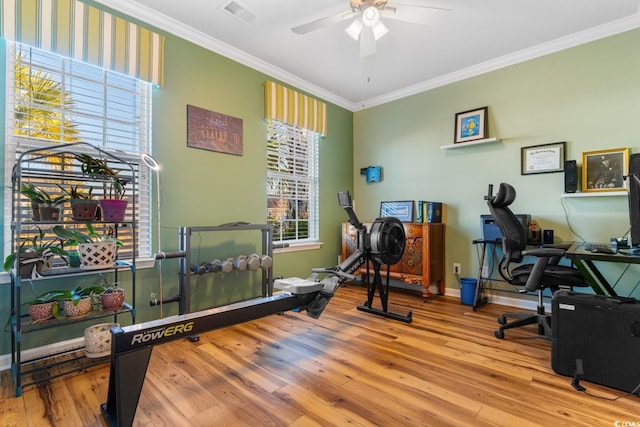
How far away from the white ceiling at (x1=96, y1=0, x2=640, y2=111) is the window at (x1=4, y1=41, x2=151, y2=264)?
624 mm

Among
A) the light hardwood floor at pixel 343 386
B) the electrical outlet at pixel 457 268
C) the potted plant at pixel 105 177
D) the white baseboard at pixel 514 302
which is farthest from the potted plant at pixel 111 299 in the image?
the white baseboard at pixel 514 302

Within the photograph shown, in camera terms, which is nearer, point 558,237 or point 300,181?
point 558,237

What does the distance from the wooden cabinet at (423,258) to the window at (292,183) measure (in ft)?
3.12

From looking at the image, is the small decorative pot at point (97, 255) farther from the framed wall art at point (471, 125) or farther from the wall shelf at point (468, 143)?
the framed wall art at point (471, 125)

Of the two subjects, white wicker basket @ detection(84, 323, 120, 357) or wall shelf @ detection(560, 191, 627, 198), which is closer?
white wicker basket @ detection(84, 323, 120, 357)

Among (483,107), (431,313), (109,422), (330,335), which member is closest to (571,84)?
(483,107)

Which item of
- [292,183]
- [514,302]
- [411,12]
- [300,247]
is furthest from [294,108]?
[514,302]

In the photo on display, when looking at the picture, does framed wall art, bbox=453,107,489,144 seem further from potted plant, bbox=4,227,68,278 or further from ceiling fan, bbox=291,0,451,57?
potted plant, bbox=4,227,68,278

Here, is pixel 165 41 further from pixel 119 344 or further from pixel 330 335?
pixel 330 335

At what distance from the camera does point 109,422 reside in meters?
1.44

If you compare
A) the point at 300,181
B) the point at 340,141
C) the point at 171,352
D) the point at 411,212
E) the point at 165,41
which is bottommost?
the point at 171,352

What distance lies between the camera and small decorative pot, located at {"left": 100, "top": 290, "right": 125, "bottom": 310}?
2053mm

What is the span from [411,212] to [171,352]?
10.0ft

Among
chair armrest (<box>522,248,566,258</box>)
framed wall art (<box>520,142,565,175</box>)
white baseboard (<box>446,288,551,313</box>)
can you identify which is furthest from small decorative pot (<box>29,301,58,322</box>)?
framed wall art (<box>520,142,565,175</box>)
